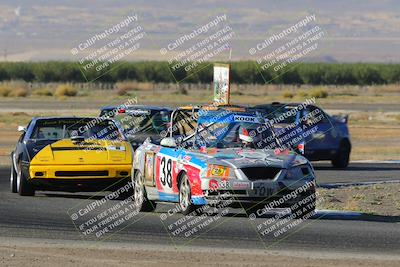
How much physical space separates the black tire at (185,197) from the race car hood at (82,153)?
3184 mm

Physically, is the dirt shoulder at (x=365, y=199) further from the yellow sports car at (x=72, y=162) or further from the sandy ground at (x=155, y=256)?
the sandy ground at (x=155, y=256)

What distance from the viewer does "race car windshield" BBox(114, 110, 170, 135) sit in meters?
25.2

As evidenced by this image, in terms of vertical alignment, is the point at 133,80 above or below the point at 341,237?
Answer: below

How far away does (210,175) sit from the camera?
1551 centimetres

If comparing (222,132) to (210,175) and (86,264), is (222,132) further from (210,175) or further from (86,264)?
(86,264)

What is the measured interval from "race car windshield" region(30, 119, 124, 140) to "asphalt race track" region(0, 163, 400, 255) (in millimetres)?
1725

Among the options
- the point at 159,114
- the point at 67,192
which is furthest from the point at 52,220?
the point at 159,114

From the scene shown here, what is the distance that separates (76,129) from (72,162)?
155cm

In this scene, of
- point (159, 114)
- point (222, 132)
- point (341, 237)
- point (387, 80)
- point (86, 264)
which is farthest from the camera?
point (387, 80)

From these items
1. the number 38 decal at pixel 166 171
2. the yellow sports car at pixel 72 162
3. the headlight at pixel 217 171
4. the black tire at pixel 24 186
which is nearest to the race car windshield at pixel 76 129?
the yellow sports car at pixel 72 162

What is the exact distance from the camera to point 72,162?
754 inches

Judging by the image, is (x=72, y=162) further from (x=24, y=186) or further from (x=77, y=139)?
(x=24, y=186)

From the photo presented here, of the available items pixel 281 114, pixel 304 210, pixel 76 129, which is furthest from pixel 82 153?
pixel 281 114

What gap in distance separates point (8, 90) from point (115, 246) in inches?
3354
